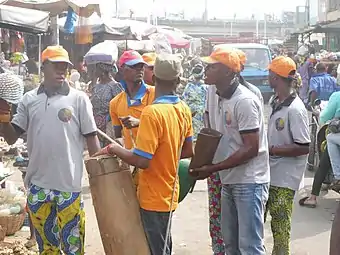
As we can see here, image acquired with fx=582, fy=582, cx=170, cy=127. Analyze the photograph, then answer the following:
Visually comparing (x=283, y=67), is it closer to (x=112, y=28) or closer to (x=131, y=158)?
(x=131, y=158)

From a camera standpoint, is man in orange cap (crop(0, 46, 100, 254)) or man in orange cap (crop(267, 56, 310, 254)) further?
man in orange cap (crop(267, 56, 310, 254))

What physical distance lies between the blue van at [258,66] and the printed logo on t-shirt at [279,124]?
15378 mm

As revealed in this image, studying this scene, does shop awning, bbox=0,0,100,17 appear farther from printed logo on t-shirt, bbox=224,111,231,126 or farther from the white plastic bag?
printed logo on t-shirt, bbox=224,111,231,126

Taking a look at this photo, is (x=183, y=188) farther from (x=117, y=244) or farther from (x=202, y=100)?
(x=202, y=100)

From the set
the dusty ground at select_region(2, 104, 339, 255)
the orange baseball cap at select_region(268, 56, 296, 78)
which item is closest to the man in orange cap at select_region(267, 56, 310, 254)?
the orange baseball cap at select_region(268, 56, 296, 78)

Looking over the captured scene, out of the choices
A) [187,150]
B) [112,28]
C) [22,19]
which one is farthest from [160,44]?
[187,150]

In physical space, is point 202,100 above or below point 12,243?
above

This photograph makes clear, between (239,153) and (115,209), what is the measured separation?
917 millimetres

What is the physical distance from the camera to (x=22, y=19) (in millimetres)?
8547

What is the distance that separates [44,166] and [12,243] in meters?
1.87

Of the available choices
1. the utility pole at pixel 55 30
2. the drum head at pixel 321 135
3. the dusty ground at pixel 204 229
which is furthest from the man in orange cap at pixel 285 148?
the utility pole at pixel 55 30

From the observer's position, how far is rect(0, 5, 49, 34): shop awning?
8172mm

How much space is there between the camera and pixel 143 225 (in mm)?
3732

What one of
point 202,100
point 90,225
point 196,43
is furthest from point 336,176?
point 196,43
